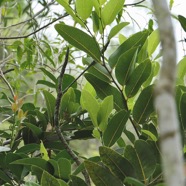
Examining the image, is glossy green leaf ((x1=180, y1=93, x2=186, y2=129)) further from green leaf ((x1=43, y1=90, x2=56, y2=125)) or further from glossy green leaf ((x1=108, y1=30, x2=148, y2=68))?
green leaf ((x1=43, y1=90, x2=56, y2=125))

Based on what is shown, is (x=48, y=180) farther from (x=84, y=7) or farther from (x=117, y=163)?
(x=84, y=7)

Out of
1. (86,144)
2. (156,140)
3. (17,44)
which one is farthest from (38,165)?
(86,144)

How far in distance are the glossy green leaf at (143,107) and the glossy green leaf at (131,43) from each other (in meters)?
0.08

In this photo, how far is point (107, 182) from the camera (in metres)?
0.59

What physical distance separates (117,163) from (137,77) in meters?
0.18

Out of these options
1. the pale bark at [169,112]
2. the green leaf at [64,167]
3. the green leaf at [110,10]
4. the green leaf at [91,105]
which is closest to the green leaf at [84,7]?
the green leaf at [110,10]

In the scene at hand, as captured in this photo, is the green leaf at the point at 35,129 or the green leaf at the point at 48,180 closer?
the green leaf at the point at 48,180

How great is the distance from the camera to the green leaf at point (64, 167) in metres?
0.65

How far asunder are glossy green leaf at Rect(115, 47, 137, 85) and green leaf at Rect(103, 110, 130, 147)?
81 mm

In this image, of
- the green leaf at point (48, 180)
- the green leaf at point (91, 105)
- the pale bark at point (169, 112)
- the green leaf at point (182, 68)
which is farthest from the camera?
the green leaf at point (182, 68)

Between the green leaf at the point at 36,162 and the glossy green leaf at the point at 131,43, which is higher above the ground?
the glossy green leaf at the point at 131,43

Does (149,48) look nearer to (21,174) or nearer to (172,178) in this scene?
(21,174)

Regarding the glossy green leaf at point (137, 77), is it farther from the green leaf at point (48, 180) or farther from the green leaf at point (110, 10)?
the green leaf at point (48, 180)

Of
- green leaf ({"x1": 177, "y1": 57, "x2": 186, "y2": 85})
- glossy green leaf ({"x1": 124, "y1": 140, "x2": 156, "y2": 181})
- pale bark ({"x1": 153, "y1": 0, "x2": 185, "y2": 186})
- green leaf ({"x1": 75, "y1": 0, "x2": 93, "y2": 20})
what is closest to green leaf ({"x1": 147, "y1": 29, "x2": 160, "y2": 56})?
green leaf ({"x1": 177, "y1": 57, "x2": 186, "y2": 85})
